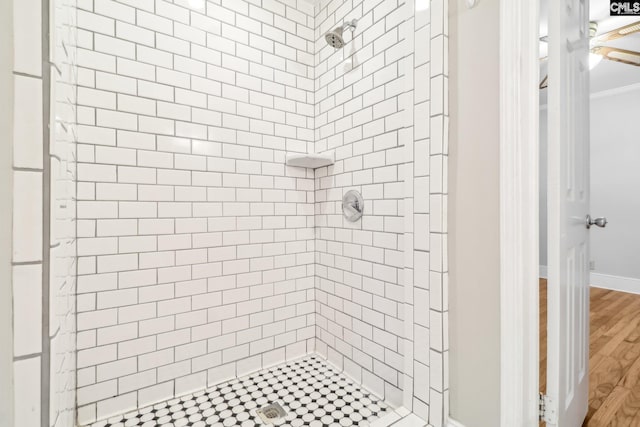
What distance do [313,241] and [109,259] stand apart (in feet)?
3.62

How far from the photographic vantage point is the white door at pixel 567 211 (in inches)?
37.7

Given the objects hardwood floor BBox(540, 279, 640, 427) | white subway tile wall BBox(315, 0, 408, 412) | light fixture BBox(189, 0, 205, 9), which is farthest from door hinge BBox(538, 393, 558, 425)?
light fixture BBox(189, 0, 205, 9)

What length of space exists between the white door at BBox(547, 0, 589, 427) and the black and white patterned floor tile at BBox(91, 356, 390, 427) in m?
0.76

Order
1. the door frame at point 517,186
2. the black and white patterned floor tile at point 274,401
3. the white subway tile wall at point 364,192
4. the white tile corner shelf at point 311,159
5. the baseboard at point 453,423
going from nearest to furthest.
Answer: the door frame at point 517,186, the baseboard at point 453,423, the black and white patterned floor tile at point 274,401, the white subway tile wall at point 364,192, the white tile corner shelf at point 311,159

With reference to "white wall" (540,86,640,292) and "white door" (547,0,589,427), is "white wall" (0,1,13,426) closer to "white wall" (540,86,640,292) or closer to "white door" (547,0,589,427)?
"white door" (547,0,589,427)

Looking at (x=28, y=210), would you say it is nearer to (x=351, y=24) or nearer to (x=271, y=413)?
(x=271, y=413)

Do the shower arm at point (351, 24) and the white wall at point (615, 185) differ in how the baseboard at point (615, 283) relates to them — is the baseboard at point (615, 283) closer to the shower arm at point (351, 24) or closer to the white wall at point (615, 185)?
the white wall at point (615, 185)

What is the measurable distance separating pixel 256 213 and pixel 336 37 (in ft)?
3.49

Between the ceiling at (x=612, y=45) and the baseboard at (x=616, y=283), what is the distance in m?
2.36

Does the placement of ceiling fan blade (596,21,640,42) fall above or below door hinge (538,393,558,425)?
above

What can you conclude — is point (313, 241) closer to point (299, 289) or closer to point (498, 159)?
point (299, 289)

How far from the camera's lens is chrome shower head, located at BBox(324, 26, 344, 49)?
1479 mm

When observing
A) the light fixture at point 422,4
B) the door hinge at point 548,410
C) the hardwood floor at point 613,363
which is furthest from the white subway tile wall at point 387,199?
the hardwood floor at point 613,363

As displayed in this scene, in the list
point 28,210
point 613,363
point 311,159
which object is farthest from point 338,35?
point 613,363
